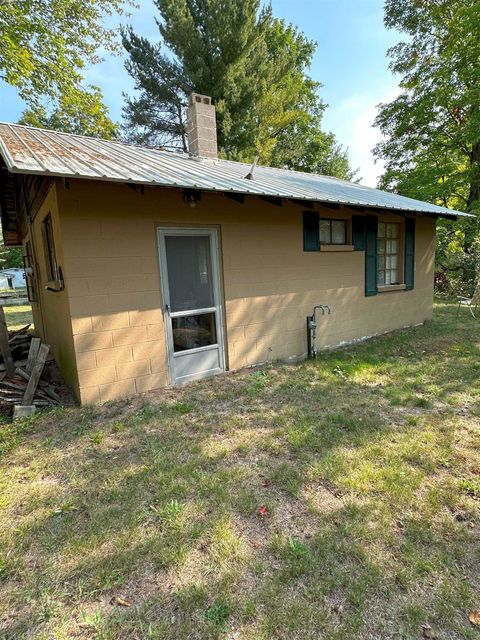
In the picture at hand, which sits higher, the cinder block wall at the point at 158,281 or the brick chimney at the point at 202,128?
the brick chimney at the point at 202,128

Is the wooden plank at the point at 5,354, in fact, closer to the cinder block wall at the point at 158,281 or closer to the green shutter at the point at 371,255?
the cinder block wall at the point at 158,281

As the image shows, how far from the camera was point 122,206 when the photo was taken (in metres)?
3.88

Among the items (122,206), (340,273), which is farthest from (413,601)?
(340,273)

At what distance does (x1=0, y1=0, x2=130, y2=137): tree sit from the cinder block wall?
10.1m

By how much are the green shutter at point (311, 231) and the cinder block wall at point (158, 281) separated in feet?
0.34

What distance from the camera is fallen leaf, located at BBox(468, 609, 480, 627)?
148 centimetres

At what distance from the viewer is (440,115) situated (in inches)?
527

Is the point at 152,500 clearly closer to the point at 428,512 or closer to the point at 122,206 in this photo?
the point at 428,512

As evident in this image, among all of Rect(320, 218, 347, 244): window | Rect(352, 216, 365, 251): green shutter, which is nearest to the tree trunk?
Rect(352, 216, 365, 251): green shutter

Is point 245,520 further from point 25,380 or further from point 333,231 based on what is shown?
point 333,231

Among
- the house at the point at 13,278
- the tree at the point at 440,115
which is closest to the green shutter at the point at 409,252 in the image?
the tree at the point at 440,115

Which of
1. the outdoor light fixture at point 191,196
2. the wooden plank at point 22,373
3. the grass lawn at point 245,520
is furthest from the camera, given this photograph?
the outdoor light fixture at point 191,196

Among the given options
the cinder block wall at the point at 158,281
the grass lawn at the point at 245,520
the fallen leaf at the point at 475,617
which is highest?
the cinder block wall at the point at 158,281

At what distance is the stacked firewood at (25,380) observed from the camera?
3783mm
